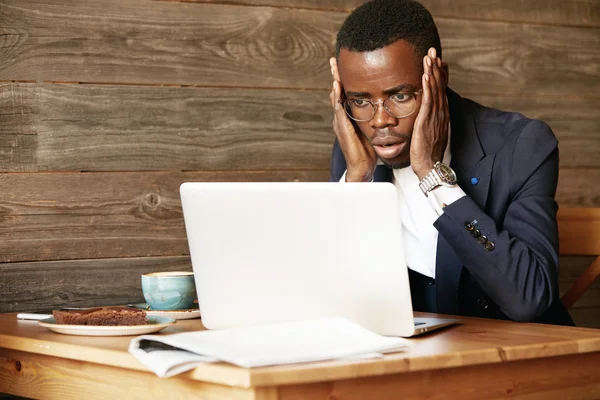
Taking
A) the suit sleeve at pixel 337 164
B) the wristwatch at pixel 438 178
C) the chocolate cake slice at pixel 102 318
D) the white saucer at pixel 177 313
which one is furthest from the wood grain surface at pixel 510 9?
the chocolate cake slice at pixel 102 318

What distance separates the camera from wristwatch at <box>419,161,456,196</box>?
1.65m

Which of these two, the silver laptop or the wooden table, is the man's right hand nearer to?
the wooden table

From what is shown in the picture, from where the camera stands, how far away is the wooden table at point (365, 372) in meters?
0.96

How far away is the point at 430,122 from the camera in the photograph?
1.77 m

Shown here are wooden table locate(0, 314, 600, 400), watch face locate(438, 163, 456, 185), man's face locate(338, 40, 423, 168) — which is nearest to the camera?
wooden table locate(0, 314, 600, 400)

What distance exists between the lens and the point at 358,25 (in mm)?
1803

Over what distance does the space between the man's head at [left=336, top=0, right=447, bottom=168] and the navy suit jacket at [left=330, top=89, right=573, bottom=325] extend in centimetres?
14

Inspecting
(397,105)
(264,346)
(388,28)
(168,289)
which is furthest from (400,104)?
(264,346)

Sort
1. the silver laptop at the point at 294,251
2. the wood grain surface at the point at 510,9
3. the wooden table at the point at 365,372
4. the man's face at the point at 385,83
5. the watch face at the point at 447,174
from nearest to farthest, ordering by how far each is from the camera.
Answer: the wooden table at the point at 365,372 → the silver laptop at the point at 294,251 → the watch face at the point at 447,174 → the man's face at the point at 385,83 → the wood grain surface at the point at 510,9

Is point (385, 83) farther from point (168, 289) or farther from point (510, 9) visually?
point (510, 9)

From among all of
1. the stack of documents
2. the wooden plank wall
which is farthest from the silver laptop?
the wooden plank wall

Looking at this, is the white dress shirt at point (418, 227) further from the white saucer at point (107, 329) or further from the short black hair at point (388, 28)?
the white saucer at point (107, 329)

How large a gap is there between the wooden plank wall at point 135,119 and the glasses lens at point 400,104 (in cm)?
61

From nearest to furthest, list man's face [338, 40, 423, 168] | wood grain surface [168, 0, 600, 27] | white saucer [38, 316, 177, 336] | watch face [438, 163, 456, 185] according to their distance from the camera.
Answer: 1. white saucer [38, 316, 177, 336]
2. watch face [438, 163, 456, 185]
3. man's face [338, 40, 423, 168]
4. wood grain surface [168, 0, 600, 27]
